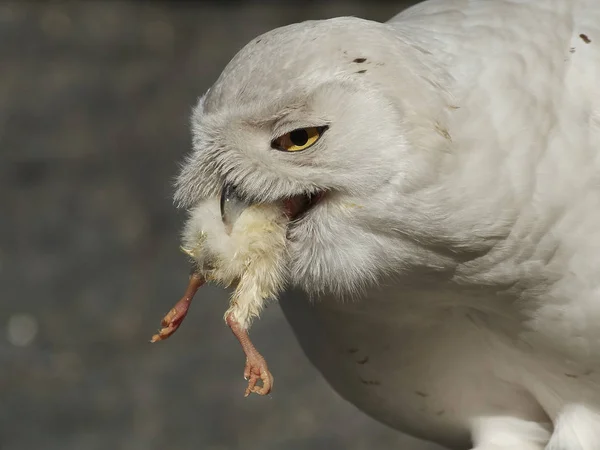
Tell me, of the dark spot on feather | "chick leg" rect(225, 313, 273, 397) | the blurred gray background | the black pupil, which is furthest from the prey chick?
the blurred gray background

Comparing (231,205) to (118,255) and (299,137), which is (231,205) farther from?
(118,255)

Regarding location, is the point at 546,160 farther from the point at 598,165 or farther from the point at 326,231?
the point at 326,231

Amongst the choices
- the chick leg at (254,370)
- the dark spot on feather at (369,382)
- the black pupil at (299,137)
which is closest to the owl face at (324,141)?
the black pupil at (299,137)

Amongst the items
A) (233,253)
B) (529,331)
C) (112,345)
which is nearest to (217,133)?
(233,253)

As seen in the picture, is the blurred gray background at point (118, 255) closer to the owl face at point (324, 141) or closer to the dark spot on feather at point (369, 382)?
the dark spot on feather at point (369, 382)

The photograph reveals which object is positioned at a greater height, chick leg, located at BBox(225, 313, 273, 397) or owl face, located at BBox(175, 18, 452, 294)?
owl face, located at BBox(175, 18, 452, 294)

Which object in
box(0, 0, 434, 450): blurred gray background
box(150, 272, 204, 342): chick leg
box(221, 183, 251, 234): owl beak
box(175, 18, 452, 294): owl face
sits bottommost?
box(0, 0, 434, 450): blurred gray background

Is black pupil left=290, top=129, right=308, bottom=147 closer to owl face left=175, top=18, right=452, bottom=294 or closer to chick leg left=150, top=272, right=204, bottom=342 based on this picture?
owl face left=175, top=18, right=452, bottom=294
